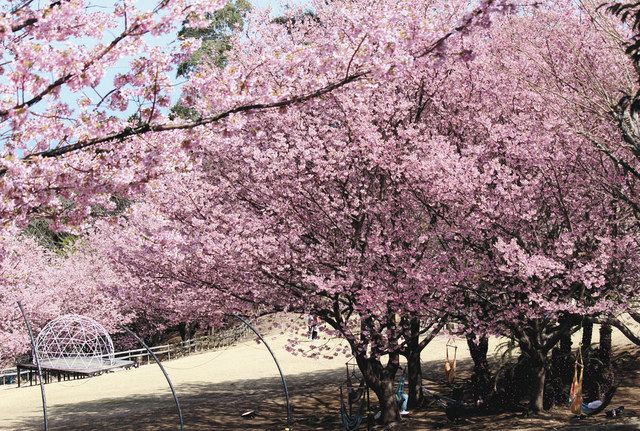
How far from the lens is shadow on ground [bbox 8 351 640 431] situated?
14.3m

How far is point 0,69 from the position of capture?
5883 mm

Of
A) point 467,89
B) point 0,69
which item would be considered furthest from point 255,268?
point 0,69

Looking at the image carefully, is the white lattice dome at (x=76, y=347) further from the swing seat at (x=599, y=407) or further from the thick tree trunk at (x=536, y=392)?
the swing seat at (x=599, y=407)

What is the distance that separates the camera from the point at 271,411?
67.3 ft

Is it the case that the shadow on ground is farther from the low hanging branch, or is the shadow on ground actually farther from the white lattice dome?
the low hanging branch

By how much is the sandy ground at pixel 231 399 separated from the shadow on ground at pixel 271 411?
0.08ft

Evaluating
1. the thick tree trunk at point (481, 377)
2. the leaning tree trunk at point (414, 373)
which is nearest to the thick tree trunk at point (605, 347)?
the thick tree trunk at point (481, 377)

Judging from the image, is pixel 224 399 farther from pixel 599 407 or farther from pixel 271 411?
pixel 599 407

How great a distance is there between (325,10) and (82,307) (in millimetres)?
25108

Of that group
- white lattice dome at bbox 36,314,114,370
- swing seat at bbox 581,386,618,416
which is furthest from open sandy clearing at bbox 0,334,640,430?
white lattice dome at bbox 36,314,114,370

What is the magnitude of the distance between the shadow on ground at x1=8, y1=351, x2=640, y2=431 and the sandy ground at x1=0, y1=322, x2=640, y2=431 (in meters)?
0.02

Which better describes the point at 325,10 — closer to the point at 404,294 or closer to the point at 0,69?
the point at 404,294

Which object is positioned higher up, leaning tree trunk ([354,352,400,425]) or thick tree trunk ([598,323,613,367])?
thick tree trunk ([598,323,613,367])

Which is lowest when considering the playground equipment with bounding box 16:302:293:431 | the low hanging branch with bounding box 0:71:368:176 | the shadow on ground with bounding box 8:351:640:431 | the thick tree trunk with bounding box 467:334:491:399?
the shadow on ground with bounding box 8:351:640:431
